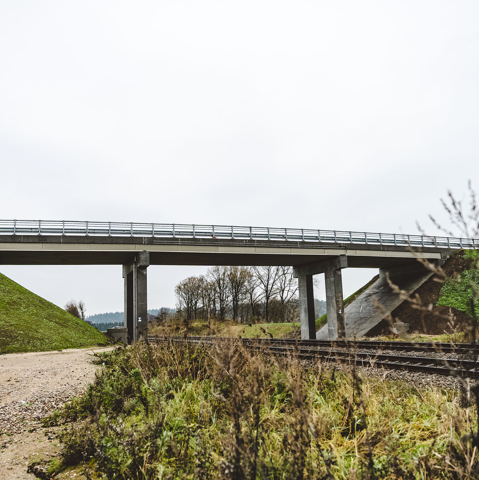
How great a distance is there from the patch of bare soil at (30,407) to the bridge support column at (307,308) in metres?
24.9

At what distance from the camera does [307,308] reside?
1410 inches

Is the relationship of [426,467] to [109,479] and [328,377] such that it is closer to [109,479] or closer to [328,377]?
[109,479]

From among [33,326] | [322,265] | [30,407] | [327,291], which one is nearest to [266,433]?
[30,407]

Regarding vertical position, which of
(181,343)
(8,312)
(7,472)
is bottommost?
(7,472)

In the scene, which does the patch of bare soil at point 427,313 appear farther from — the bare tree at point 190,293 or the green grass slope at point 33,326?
the bare tree at point 190,293

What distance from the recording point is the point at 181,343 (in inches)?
318

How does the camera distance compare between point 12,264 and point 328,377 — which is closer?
point 328,377

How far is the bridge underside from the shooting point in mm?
26234

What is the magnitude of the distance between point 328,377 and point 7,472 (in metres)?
4.86

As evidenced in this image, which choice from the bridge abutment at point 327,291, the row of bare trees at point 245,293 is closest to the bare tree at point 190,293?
the row of bare trees at point 245,293

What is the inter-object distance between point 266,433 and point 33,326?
27055 millimetres

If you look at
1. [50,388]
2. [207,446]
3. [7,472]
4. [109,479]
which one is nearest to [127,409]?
[7,472]

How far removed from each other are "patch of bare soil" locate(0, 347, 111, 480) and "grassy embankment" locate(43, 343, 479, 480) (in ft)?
1.20

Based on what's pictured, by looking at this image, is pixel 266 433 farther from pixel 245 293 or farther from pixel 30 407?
pixel 245 293
